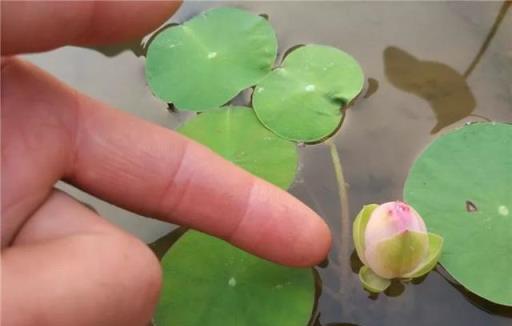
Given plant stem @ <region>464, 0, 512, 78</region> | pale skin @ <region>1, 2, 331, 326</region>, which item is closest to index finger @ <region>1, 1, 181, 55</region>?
pale skin @ <region>1, 2, 331, 326</region>

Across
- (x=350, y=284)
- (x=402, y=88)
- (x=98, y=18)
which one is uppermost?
(x=98, y=18)

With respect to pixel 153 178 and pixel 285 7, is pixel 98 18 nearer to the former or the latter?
pixel 153 178

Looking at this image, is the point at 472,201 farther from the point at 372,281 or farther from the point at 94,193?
the point at 94,193

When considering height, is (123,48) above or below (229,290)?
above

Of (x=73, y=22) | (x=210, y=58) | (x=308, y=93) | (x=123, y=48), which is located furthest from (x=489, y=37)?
(x=73, y=22)

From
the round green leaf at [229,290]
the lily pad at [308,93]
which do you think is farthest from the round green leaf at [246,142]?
the round green leaf at [229,290]


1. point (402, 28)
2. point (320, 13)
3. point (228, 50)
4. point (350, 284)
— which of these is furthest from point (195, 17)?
point (350, 284)
